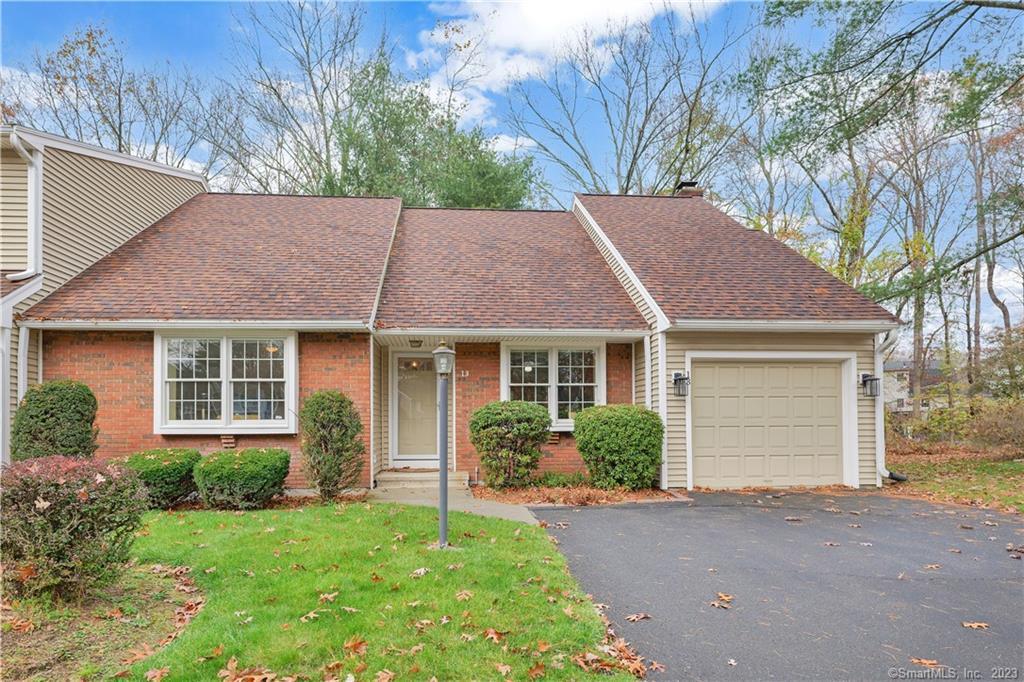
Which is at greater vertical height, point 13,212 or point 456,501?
point 13,212

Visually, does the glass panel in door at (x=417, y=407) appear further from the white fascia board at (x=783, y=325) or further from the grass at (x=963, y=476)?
the grass at (x=963, y=476)

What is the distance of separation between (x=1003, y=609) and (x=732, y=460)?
558 cm

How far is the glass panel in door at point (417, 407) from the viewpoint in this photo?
37.2ft

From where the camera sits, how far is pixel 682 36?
2177cm

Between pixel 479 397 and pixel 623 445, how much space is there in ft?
9.21

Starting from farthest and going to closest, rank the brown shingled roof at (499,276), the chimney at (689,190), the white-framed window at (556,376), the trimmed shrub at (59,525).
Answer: the chimney at (689,190) → the white-framed window at (556,376) → the brown shingled roof at (499,276) → the trimmed shrub at (59,525)

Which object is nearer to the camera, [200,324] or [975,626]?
[975,626]

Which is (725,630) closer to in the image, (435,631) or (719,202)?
(435,631)

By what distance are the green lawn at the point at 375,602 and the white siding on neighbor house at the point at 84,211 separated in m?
5.70

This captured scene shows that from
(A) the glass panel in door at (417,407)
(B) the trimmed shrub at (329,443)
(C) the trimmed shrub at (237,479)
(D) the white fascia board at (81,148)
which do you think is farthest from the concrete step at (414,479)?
(D) the white fascia board at (81,148)

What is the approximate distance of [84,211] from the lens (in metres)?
10.6

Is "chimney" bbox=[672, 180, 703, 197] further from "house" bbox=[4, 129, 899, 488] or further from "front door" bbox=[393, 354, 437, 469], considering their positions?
"front door" bbox=[393, 354, 437, 469]

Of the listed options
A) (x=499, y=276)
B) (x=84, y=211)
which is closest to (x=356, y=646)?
(x=499, y=276)

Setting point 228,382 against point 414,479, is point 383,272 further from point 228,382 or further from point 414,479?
point 414,479
